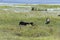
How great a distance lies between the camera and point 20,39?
65.5ft

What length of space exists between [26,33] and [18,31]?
151cm

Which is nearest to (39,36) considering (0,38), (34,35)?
(34,35)

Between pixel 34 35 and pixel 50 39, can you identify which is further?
pixel 34 35

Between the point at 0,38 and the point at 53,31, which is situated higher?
the point at 0,38

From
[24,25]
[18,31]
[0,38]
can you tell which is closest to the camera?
[0,38]

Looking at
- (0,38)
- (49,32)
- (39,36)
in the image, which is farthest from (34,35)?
(0,38)

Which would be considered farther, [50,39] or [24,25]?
[24,25]

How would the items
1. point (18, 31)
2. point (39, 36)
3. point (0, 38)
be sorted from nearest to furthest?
point (0, 38) < point (39, 36) < point (18, 31)

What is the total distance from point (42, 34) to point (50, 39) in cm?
297

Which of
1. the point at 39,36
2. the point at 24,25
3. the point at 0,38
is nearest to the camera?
the point at 0,38

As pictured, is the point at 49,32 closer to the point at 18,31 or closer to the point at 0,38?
the point at 18,31

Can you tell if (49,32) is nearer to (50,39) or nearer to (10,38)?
(50,39)

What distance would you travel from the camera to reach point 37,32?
78.1ft

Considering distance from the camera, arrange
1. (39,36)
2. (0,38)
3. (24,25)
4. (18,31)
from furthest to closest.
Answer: (24,25) < (18,31) < (39,36) < (0,38)
